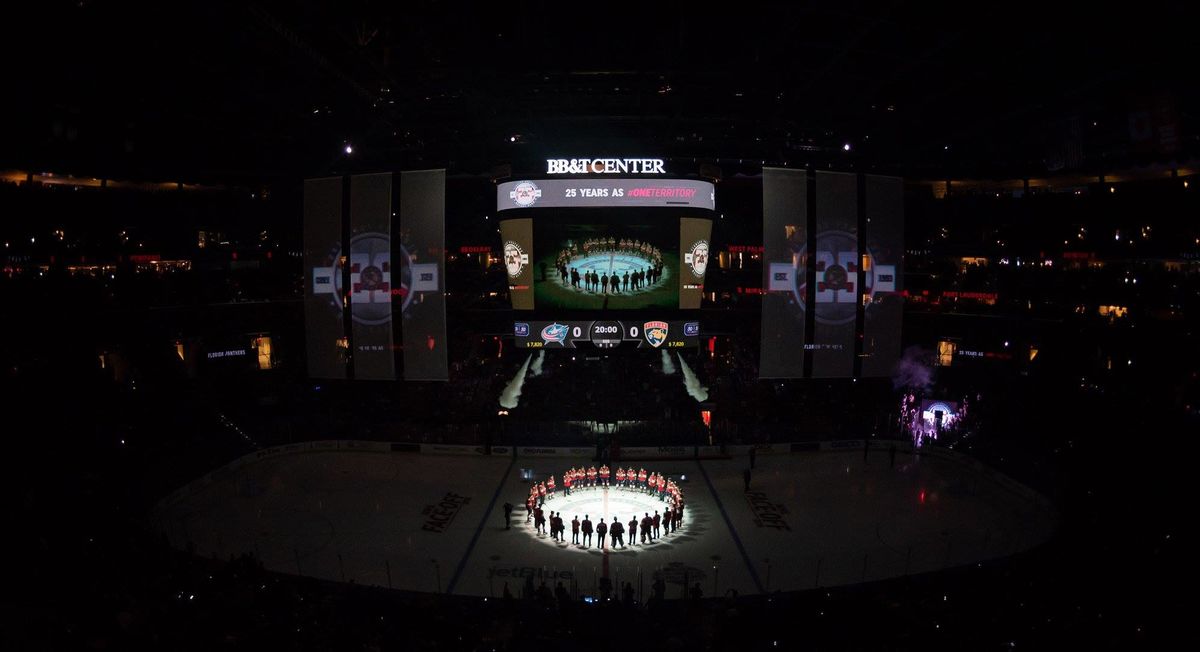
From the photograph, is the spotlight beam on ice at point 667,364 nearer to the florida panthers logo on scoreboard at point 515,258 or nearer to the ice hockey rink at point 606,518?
the ice hockey rink at point 606,518

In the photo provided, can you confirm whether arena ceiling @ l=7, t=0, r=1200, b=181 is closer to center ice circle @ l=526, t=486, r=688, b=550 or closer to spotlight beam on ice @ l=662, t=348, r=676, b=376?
center ice circle @ l=526, t=486, r=688, b=550

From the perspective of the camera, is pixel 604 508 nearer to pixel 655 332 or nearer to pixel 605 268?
pixel 655 332

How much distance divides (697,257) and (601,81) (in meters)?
6.81

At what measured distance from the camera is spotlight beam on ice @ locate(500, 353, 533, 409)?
104 ft

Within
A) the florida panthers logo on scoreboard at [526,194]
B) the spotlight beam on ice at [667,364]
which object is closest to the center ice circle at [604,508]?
the florida panthers logo on scoreboard at [526,194]

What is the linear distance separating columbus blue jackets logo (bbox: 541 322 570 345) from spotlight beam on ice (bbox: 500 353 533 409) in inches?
350

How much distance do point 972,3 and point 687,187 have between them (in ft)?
31.9

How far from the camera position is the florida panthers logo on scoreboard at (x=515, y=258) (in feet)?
74.7

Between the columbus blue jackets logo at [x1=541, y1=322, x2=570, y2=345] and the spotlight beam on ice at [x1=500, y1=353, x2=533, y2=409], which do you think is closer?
the columbus blue jackets logo at [x1=541, y1=322, x2=570, y2=345]

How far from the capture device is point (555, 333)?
22.9 m

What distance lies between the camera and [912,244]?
37.2m

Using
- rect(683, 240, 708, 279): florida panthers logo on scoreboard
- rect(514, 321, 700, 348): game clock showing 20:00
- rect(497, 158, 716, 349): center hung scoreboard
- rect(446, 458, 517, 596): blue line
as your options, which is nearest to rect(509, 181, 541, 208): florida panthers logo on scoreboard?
rect(497, 158, 716, 349): center hung scoreboard

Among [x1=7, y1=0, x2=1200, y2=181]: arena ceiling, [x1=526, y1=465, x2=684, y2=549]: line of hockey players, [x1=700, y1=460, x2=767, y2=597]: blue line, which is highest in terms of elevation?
[x1=7, y1=0, x2=1200, y2=181]: arena ceiling

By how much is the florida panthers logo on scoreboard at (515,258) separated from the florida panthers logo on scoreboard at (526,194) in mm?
1425
